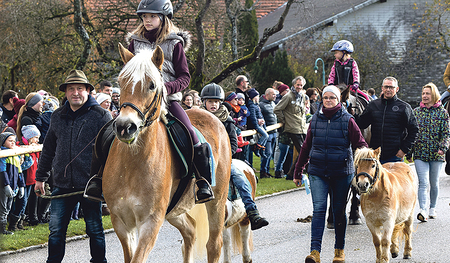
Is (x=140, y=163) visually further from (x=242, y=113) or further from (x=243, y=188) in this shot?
(x=242, y=113)

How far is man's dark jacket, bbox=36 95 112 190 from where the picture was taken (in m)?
5.83

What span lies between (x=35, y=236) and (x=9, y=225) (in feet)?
2.39

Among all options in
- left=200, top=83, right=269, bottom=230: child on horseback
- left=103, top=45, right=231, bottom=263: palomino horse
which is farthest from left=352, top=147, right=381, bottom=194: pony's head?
left=103, top=45, right=231, bottom=263: palomino horse

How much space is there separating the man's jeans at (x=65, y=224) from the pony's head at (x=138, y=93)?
59.6 inches

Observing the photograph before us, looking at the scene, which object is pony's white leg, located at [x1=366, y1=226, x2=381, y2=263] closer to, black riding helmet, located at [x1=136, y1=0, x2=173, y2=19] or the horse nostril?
black riding helmet, located at [x1=136, y1=0, x2=173, y2=19]

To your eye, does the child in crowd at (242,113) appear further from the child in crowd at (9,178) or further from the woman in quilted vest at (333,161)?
the woman in quilted vest at (333,161)

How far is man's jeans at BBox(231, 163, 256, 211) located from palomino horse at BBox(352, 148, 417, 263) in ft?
4.42

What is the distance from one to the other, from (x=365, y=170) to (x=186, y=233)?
2440 millimetres

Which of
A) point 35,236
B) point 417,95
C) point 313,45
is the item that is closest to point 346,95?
point 35,236

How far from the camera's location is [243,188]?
7.22 meters

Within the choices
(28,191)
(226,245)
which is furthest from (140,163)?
(28,191)

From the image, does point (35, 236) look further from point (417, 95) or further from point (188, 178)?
point (417, 95)

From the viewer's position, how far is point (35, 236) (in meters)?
8.34

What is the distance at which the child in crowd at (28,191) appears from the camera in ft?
28.7
